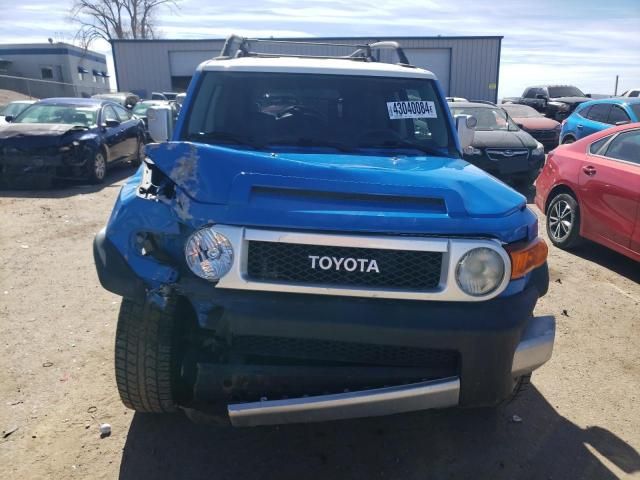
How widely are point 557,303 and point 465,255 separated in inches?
122

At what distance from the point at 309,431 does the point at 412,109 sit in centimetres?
222

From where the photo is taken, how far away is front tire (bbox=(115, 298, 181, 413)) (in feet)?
8.01

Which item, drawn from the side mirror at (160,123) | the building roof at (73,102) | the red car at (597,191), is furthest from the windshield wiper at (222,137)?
the building roof at (73,102)

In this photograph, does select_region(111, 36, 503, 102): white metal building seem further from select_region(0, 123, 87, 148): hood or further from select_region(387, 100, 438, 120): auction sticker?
select_region(387, 100, 438, 120): auction sticker

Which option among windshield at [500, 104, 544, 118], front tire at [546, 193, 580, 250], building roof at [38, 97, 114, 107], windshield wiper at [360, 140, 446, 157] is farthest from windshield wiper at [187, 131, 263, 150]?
windshield at [500, 104, 544, 118]

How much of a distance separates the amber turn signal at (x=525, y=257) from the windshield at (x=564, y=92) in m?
22.7

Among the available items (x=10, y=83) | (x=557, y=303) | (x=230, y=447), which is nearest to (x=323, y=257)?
(x=230, y=447)

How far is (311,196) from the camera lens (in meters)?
2.42

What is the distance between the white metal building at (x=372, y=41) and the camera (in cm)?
2972

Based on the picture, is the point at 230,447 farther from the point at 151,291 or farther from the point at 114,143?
the point at 114,143

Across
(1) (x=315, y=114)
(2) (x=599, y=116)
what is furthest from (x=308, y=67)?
(2) (x=599, y=116)

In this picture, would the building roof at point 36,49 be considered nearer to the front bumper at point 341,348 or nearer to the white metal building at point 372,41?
the white metal building at point 372,41

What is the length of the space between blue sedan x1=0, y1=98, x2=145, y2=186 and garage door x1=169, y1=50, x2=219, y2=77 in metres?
21.7

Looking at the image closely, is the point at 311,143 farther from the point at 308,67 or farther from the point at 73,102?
the point at 73,102
